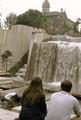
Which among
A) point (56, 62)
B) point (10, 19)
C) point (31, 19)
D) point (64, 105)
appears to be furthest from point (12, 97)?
point (10, 19)

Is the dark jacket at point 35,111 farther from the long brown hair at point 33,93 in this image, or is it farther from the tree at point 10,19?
the tree at point 10,19

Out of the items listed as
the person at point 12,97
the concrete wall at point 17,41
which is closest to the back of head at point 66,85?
the person at point 12,97

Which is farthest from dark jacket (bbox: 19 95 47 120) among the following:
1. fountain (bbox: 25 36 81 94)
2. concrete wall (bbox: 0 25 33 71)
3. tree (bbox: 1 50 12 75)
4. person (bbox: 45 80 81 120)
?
concrete wall (bbox: 0 25 33 71)

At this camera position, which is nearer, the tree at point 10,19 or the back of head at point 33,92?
the back of head at point 33,92

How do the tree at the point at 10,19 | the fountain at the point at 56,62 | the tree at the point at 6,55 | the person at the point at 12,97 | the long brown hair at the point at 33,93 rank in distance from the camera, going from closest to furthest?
the long brown hair at the point at 33,93 → the person at the point at 12,97 → the fountain at the point at 56,62 → the tree at the point at 6,55 → the tree at the point at 10,19

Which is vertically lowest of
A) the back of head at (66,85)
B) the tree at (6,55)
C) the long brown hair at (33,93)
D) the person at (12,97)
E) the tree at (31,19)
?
the person at (12,97)

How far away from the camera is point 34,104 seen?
4.54m

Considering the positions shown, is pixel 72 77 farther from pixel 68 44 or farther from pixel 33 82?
pixel 33 82

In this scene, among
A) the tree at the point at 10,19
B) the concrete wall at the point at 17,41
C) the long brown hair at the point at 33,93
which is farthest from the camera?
the tree at the point at 10,19

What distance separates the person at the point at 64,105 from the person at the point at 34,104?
0.11 m

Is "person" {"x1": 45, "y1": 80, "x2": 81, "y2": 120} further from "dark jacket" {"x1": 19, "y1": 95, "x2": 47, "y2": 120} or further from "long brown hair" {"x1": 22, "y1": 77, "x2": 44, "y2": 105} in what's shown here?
"long brown hair" {"x1": 22, "y1": 77, "x2": 44, "y2": 105}

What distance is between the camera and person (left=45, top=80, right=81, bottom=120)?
4.45 metres

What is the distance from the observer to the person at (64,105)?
14.6ft

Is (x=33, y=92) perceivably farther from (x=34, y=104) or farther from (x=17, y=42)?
(x=17, y=42)
